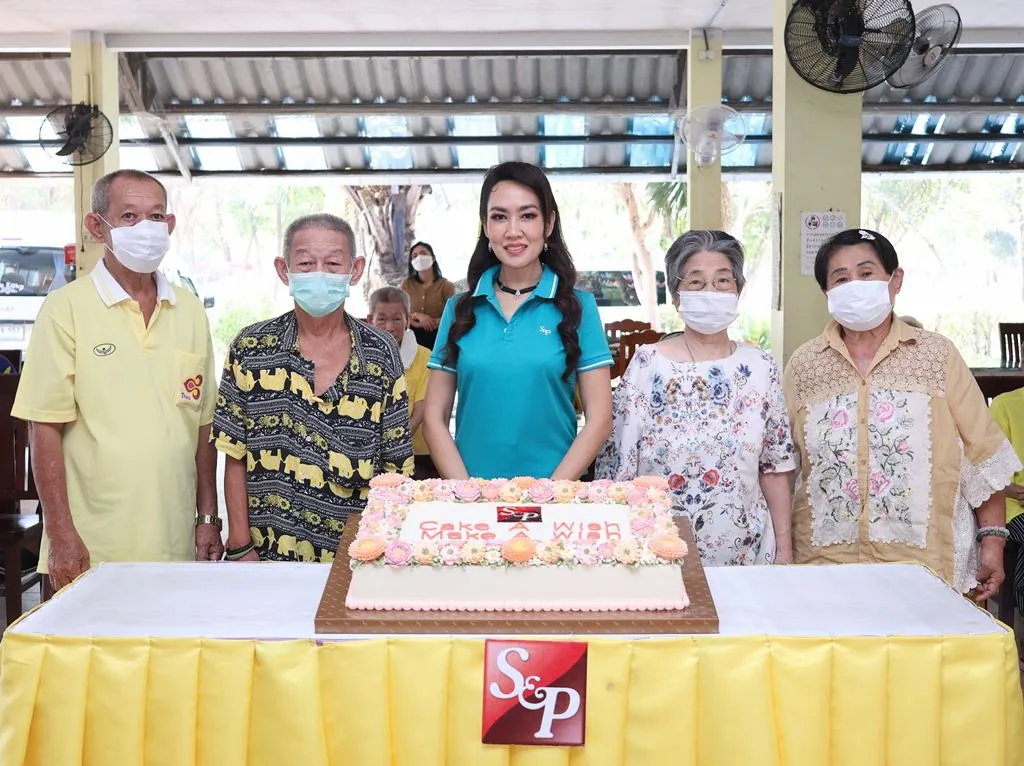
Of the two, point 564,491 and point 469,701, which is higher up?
point 564,491

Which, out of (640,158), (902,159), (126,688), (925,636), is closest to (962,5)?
(902,159)

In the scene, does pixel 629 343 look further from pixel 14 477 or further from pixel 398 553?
pixel 398 553

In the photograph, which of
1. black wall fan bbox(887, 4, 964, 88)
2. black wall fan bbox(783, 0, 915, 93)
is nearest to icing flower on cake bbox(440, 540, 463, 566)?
black wall fan bbox(783, 0, 915, 93)

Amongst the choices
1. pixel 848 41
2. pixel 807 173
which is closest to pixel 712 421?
pixel 848 41

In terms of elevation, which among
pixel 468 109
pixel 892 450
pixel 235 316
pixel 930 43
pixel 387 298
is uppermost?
pixel 468 109

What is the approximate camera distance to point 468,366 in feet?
7.83

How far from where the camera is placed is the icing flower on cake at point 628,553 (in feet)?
5.33

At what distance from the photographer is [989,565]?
2.45m

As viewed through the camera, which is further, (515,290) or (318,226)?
(515,290)

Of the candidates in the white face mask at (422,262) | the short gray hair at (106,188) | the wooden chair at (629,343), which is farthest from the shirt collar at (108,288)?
the white face mask at (422,262)

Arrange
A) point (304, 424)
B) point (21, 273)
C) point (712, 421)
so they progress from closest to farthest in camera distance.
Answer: point (304, 424)
point (712, 421)
point (21, 273)

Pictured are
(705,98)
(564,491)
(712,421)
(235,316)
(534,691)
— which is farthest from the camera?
(235,316)

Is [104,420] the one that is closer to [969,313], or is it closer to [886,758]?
[886,758]

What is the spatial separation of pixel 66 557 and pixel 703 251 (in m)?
1.63
